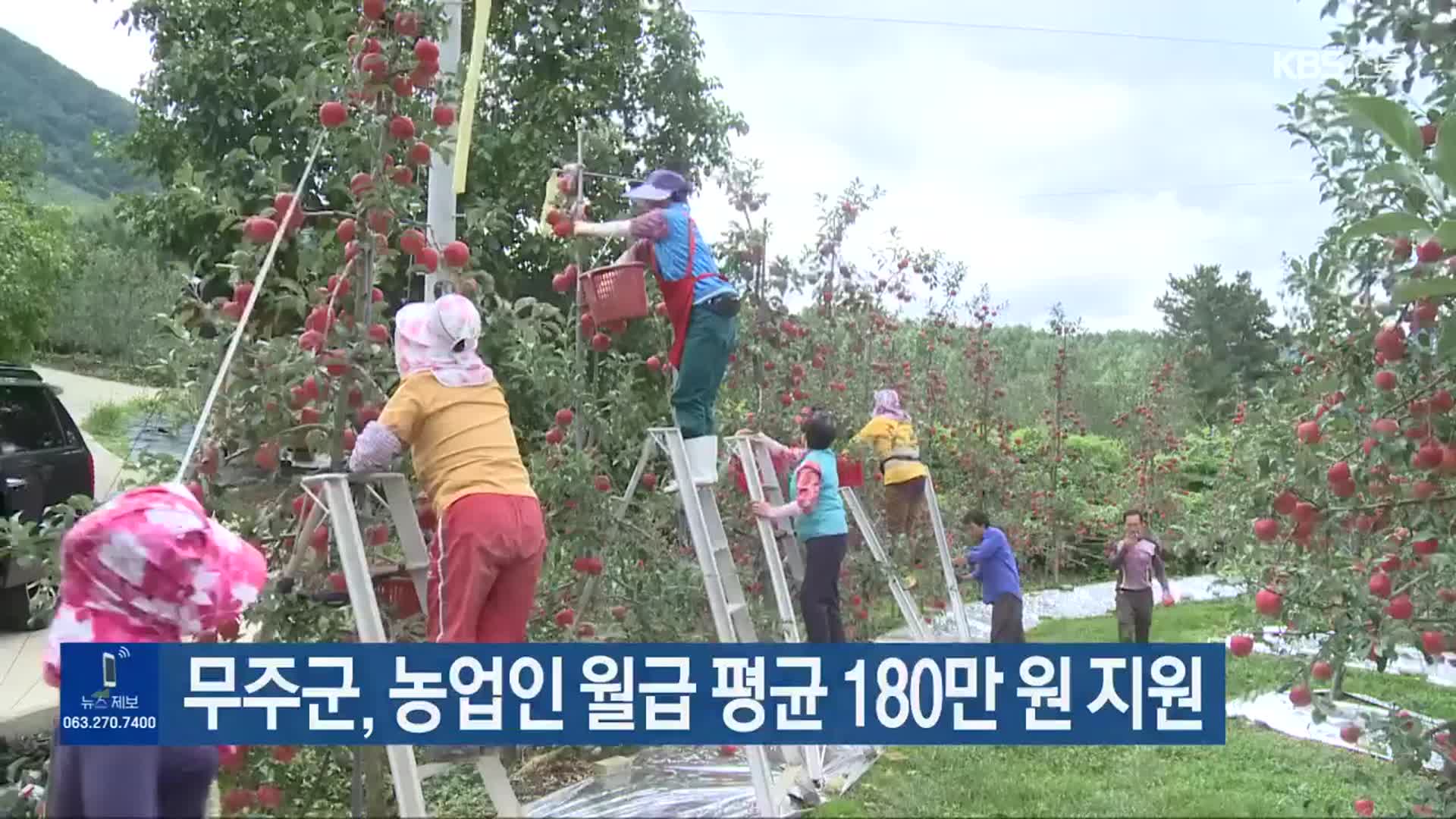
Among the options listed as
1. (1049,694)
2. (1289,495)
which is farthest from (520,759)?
(1289,495)

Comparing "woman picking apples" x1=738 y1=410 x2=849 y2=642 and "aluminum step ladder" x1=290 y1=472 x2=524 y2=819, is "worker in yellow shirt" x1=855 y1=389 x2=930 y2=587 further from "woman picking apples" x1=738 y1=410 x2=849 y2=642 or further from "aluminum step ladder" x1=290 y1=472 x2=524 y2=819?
"aluminum step ladder" x1=290 y1=472 x2=524 y2=819

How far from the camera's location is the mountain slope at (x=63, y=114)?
10156mm

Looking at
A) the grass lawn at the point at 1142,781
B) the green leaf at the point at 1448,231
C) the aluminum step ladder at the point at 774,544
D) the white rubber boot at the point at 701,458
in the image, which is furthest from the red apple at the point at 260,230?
the green leaf at the point at 1448,231

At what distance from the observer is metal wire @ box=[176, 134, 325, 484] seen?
286 cm

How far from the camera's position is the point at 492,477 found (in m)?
3.02

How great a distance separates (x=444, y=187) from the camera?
4098mm

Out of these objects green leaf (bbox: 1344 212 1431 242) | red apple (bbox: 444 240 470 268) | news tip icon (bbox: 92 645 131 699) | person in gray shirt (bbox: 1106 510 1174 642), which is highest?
red apple (bbox: 444 240 470 268)

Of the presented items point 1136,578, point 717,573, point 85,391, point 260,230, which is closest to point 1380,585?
point 717,573

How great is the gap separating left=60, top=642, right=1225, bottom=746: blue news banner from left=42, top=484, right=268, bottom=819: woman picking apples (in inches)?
16.6

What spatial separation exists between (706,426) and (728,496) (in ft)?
5.29

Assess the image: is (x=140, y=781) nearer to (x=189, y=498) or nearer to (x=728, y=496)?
(x=189, y=498)

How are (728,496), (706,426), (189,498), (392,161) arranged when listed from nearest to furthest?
(189,498)
(392,161)
(706,426)
(728,496)

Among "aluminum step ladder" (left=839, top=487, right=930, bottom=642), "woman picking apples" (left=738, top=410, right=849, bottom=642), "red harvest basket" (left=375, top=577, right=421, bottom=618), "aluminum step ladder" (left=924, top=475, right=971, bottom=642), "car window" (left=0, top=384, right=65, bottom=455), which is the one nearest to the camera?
"red harvest basket" (left=375, top=577, right=421, bottom=618)

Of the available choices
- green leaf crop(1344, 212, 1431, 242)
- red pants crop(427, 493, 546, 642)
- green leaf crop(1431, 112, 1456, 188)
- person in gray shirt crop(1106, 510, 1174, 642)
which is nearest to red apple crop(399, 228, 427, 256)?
red pants crop(427, 493, 546, 642)
